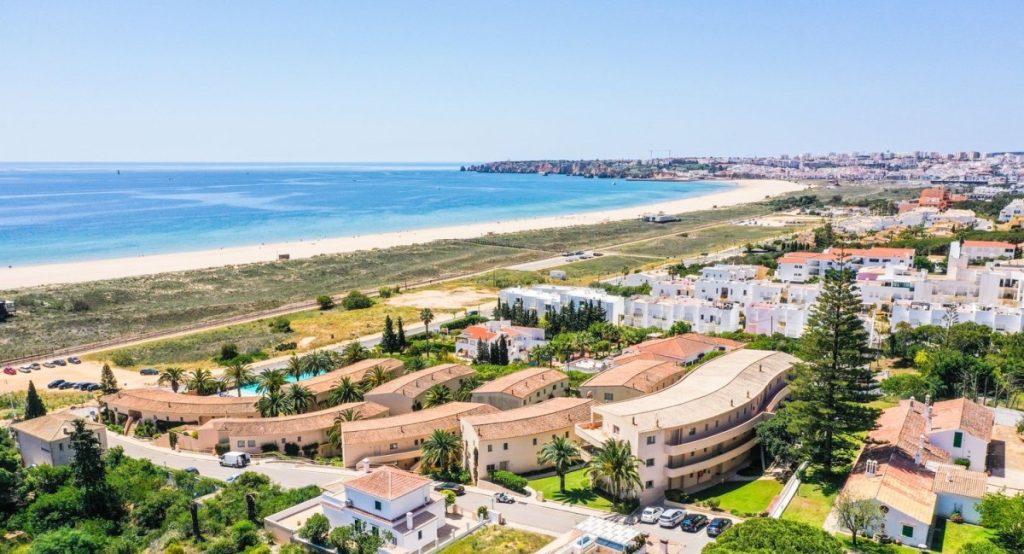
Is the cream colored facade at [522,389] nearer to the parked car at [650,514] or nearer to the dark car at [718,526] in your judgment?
the parked car at [650,514]

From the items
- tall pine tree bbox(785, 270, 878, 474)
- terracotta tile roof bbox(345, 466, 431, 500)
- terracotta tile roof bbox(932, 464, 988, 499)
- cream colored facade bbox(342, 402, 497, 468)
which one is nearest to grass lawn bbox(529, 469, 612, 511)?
cream colored facade bbox(342, 402, 497, 468)

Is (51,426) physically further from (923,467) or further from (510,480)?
(923,467)

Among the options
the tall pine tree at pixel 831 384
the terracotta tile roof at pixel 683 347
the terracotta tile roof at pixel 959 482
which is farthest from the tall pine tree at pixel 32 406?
the terracotta tile roof at pixel 959 482

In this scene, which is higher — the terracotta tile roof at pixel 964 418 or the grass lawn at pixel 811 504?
the terracotta tile roof at pixel 964 418

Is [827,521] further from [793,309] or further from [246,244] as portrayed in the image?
[246,244]

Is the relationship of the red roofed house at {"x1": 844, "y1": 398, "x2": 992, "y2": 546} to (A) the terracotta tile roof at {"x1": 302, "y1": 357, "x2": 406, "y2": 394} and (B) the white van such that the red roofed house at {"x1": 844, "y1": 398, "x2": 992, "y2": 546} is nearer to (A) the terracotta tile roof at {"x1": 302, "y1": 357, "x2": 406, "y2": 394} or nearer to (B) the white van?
(B) the white van

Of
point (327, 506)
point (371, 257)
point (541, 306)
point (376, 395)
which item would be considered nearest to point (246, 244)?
point (371, 257)
